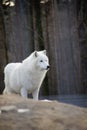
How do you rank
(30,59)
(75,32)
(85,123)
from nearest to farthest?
1. (85,123)
2. (30,59)
3. (75,32)

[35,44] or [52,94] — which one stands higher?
[35,44]

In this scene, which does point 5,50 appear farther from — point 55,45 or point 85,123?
point 85,123

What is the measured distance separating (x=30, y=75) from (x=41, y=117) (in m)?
2.58

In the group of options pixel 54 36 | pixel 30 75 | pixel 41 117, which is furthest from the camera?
pixel 54 36

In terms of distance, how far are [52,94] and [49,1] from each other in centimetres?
131

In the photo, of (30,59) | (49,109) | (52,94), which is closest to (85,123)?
(49,109)

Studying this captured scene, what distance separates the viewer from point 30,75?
5164 mm

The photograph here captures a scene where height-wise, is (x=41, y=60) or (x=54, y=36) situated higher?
(x=54, y=36)

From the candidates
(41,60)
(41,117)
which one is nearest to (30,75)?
(41,60)

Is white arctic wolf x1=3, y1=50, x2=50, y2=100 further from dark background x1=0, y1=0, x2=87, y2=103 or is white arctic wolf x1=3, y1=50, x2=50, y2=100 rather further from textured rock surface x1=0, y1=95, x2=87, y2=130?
textured rock surface x1=0, y1=95, x2=87, y2=130

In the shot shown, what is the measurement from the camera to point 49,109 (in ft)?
9.27

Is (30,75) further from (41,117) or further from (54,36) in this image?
(41,117)

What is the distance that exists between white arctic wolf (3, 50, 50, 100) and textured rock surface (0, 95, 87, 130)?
75.5 inches

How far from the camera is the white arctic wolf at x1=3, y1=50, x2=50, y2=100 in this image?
4.98 meters
